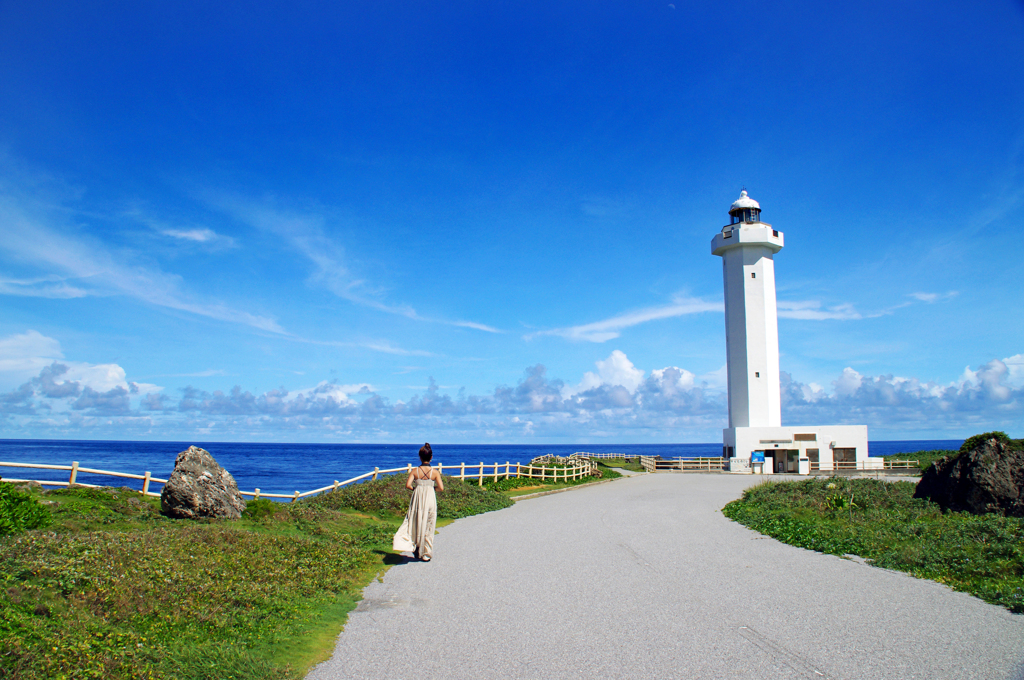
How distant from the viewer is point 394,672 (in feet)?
16.2

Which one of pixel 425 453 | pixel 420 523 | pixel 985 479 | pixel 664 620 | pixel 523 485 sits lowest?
pixel 523 485

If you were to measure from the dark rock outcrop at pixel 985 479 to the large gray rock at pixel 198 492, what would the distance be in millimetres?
16005

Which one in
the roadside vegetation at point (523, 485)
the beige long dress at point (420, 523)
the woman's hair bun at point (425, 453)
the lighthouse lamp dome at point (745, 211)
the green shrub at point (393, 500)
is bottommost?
the roadside vegetation at point (523, 485)

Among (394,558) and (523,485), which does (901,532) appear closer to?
(394,558)

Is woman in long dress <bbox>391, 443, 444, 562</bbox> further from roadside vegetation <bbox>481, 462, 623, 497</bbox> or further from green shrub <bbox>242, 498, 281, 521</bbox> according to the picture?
roadside vegetation <bbox>481, 462, 623, 497</bbox>

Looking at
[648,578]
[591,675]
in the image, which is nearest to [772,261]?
[648,578]

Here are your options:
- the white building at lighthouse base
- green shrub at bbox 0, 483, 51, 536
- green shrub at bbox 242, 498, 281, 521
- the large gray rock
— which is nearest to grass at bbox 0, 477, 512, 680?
green shrub at bbox 0, 483, 51, 536

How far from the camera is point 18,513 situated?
8484 millimetres

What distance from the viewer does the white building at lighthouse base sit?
1714 inches

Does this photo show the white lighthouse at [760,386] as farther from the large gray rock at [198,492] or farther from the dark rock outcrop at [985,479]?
the large gray rock at [198,492]

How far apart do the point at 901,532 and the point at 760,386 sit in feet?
114

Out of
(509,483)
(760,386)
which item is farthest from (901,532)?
(760,386)

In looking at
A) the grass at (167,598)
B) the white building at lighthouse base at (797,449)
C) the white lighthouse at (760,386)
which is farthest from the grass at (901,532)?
the white lighthouse at (760,386)

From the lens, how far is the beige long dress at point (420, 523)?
9.82 m
